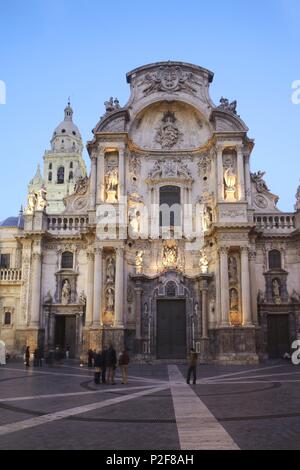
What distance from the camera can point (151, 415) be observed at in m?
12.1

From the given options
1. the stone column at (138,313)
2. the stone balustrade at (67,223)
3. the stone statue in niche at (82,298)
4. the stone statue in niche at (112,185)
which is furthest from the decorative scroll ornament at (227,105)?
the stone statue in niche at (82,298)

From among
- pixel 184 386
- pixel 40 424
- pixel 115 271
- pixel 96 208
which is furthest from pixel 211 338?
pixel 40 424

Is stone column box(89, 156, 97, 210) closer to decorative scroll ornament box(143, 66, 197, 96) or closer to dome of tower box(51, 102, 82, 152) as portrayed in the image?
decorative scroll ornament box(143, 66, 197, 96)

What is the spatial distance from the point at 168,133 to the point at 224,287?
14.4m

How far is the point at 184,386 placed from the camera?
62.6ft

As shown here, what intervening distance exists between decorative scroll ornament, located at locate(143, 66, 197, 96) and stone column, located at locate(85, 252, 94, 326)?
1494cm

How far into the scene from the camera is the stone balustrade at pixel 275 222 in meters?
37.5

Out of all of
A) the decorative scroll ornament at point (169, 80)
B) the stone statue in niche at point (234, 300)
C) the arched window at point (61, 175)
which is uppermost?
the arched window at point (61, 175)

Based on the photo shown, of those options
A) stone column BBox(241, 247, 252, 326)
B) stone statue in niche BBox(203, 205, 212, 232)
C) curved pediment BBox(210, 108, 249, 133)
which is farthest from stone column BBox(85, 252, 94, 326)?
curved pediment BBox(210, 108, 249, 133)

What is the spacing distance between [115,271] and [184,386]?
55.9 feet

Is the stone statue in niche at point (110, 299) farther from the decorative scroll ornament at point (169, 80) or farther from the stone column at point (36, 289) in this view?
the decorative scroll ornament at point (169, 80)

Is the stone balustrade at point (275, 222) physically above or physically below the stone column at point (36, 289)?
above

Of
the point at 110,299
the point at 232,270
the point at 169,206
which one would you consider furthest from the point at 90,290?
the point at 232,270

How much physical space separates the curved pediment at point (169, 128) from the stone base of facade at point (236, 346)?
1599 cm
